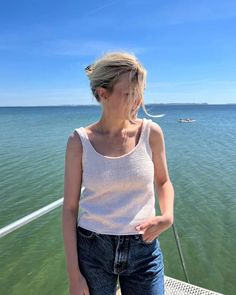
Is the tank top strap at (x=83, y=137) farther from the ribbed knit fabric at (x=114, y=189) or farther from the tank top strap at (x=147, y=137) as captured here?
the tank top strap at (x=147, y=137)

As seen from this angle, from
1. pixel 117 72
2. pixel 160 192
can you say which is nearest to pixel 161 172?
pixel 160 192

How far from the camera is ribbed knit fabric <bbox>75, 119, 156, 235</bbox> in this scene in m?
1.53

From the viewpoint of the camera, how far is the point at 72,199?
1.57 m

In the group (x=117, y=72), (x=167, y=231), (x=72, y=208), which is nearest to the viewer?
(x=117, y=72)

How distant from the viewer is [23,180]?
13.0 metres

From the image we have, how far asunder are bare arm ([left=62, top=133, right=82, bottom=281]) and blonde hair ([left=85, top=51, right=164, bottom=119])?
28cm

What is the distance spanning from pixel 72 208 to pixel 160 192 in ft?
1.54

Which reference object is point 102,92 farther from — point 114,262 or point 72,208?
Result: point 114,262

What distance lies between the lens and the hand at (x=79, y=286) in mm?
1490

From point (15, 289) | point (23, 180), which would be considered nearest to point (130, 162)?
point (15, 289)

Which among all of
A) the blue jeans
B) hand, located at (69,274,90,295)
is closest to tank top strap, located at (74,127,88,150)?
the blue jeans

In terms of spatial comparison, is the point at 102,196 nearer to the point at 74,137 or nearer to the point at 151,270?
the point at 74,137

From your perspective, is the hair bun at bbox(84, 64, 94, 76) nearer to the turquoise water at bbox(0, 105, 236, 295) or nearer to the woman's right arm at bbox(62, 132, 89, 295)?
the woman's right arm at bbox(62, 132, 89, 295)

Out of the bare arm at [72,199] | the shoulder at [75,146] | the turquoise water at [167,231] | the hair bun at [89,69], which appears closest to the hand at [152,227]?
the bare arm at [72,199]
